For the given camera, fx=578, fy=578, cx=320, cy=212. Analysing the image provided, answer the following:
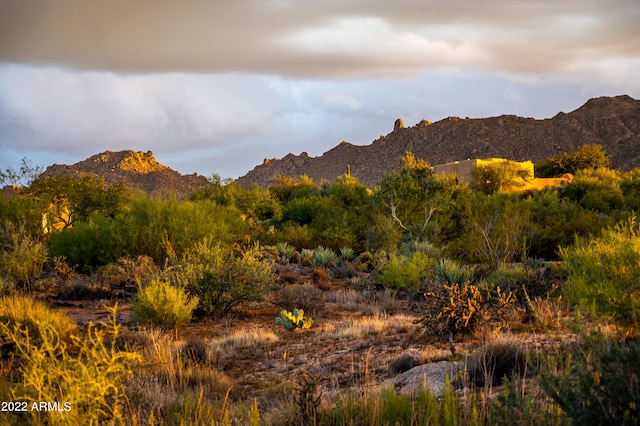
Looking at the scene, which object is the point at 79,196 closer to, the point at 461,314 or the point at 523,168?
the point at 461,314

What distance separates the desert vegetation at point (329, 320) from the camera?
4707 millimetres

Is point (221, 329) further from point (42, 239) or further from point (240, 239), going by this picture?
point (42, 239)

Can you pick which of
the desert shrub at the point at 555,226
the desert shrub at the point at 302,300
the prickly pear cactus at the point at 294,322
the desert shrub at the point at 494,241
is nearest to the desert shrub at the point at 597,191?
the desert shrub at the point at 555,226

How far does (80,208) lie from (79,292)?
19067mm

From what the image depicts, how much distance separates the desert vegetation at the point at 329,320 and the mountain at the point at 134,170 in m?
48.4

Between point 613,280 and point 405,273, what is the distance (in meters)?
8.16

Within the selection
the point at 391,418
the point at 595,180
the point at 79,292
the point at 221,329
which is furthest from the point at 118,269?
the point at 595,180

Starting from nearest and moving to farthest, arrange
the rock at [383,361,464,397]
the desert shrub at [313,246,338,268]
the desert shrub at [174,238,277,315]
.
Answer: the rock at [383,361,464,397] → the desert shrub at [174,238,277,315] → the desert shrub at [313,246,338,268]

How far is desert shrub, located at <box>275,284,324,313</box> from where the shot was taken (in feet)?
44.9

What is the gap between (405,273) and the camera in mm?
17188

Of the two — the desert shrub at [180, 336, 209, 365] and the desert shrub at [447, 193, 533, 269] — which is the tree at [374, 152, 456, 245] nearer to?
the desert shrub at [447, 193, 533, 269]

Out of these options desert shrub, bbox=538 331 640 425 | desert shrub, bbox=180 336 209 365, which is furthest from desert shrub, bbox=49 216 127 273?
desert shrub, bbox=538 331 640 425

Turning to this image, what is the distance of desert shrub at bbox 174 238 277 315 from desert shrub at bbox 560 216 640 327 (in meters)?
7.16

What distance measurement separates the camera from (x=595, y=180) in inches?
1683
